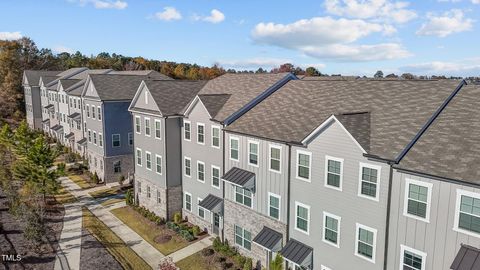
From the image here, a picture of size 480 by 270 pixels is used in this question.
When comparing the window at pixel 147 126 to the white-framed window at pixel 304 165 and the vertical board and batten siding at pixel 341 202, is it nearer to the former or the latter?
the vertical board and batten siding at pixel 341 202

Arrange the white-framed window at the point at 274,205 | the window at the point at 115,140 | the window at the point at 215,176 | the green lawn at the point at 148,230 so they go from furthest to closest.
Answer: the window at the point at 115,140 → the window at the point at 215,176 → the green lawn at the point at 148,230 → the white-framed window at the point at 274,205

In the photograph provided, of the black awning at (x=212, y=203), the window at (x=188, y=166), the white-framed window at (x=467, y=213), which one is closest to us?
the white-framed window at (x=467, y=213)

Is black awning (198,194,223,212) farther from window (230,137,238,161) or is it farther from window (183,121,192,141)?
window (183,121,192,141)

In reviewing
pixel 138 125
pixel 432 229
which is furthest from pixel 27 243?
pixel 432 229

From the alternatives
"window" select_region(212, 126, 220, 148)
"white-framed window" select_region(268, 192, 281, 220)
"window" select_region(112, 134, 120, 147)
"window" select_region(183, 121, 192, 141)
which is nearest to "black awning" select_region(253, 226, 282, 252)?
"white-framed window" select_region(268, 192, 281, 220)

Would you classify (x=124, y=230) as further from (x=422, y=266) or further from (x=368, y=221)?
(x=422, y=266)

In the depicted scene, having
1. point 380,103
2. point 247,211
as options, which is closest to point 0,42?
point 247,211

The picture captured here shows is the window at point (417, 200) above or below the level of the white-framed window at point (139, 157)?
above

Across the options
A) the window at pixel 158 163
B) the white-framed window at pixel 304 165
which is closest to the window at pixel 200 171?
the window at pixel 158 163
